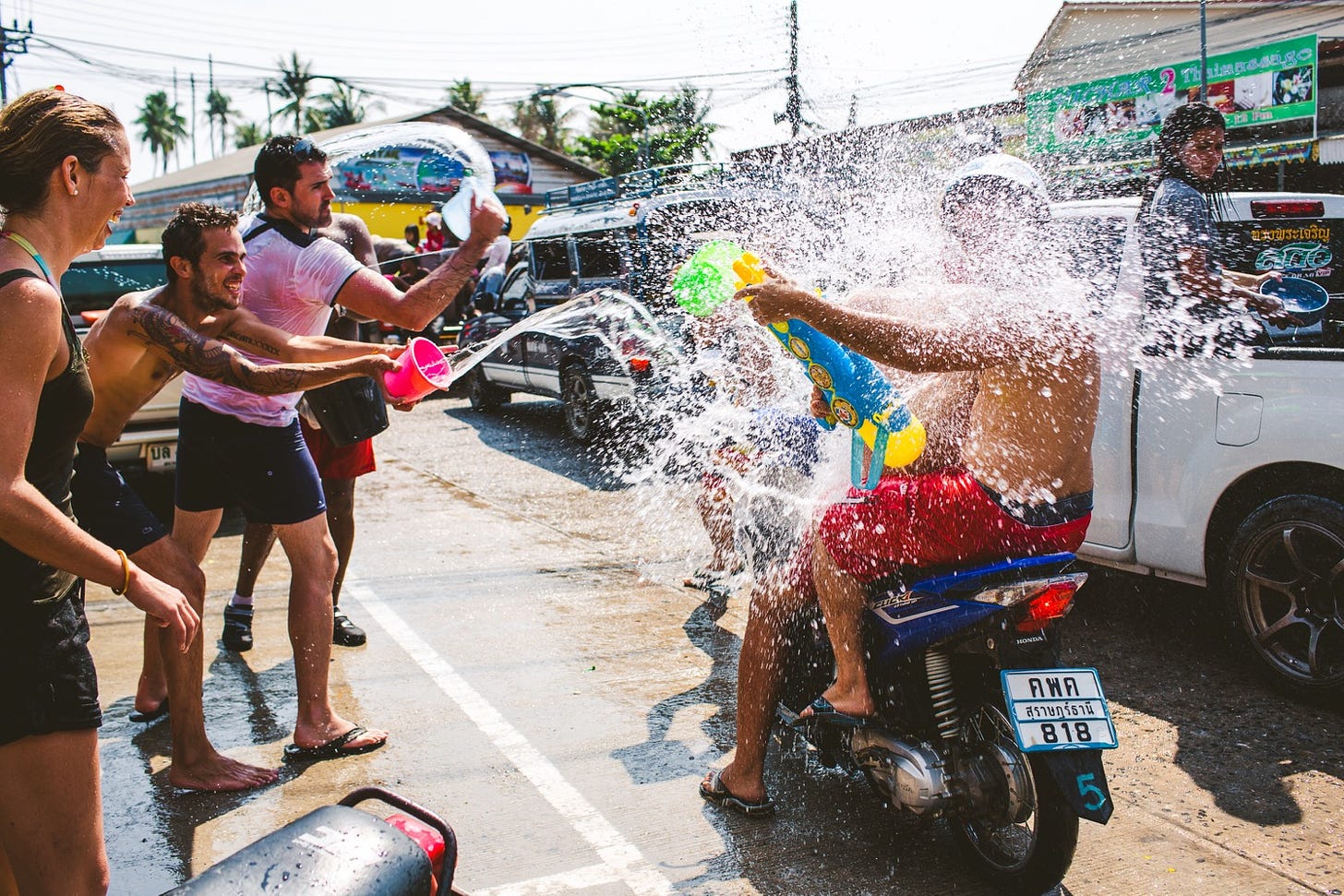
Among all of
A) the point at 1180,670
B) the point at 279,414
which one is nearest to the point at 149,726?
the point at 279,414

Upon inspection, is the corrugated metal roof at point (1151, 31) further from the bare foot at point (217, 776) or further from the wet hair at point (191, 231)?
the bare foot at point (217, 776)

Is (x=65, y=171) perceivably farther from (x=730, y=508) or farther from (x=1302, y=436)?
(x=1302, y=436)

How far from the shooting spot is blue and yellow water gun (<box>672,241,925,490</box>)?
3004 millimetres

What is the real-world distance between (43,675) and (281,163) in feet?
7.84

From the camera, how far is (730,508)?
14.5ft

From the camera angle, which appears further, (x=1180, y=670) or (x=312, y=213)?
(x=1180, y=670)

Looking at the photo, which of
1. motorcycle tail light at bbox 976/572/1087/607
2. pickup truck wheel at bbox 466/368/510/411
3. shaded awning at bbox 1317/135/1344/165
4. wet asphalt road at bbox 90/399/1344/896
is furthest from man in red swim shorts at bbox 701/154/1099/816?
shaded awning at bbox 1317/135/1344/165

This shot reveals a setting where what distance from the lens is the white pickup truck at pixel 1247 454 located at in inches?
161

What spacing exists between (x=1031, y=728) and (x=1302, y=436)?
2.07 metres

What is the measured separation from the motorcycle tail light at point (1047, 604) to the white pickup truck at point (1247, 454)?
1693 mm

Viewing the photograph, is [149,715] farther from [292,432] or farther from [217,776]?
[292,432]

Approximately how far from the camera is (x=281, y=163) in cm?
394

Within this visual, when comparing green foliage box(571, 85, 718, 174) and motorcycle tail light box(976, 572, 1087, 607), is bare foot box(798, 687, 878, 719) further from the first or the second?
green foliage box(571, 85, 718, 174)

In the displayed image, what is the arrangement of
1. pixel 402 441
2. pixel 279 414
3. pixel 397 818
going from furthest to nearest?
pixel 402 441, pixel 279 414, pixel 397 818
